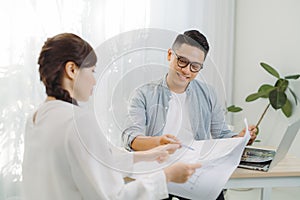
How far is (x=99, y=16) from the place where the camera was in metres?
2.73

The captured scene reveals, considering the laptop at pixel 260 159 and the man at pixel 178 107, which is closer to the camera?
the man at pixel 178 107

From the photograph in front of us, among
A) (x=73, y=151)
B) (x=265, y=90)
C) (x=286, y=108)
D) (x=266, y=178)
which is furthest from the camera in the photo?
(x=265, y=90)

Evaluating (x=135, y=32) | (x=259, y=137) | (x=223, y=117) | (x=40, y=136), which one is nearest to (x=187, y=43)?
(x=135, y=32)

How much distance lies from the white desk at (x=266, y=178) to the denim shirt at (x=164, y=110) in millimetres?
495

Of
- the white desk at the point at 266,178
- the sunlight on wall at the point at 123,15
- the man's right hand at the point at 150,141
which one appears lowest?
the white desk at the point at 266,178

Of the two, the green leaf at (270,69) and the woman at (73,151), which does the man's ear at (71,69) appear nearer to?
the woman at (73,151)

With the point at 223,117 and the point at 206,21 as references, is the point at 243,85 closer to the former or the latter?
the point at 206,21

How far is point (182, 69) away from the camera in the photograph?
962 mm

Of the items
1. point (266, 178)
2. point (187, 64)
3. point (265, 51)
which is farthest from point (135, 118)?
point (265, 51)

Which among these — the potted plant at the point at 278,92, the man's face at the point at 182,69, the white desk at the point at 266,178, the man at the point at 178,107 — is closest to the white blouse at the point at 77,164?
the man at the point at 178,107

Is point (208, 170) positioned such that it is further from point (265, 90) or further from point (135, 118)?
point (265, 90)

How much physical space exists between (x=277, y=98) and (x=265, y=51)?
0.48 m

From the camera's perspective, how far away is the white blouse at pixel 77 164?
806mm

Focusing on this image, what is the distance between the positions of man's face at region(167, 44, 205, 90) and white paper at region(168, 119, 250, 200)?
0.16 metres
